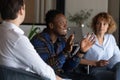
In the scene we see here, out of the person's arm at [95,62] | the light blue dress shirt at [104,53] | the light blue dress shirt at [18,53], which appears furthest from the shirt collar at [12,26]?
the light blue dress shirt at [104,53]

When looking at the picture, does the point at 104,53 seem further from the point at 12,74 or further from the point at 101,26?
the point at 12,74

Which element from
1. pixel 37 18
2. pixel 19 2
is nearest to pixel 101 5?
pixel 37 18

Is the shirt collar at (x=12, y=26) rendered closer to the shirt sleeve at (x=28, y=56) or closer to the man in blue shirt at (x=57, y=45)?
the shirt sleeve at (x=28, y=56)

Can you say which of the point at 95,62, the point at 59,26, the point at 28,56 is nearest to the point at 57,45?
the point at 59,26

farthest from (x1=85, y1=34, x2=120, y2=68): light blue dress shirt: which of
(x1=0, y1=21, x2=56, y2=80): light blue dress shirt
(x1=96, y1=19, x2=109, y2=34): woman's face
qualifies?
(x1=0, y1=21, x2=56, y2=80): light blue dress shirt

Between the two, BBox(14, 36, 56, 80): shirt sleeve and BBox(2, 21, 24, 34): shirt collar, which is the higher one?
BBox(2, 21, 24, 34): shirt collar

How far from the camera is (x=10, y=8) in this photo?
69.9 inches

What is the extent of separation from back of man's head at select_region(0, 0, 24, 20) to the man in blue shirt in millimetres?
578

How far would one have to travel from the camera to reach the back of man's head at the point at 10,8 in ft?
5.82

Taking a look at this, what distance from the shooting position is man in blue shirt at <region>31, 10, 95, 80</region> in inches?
91.3

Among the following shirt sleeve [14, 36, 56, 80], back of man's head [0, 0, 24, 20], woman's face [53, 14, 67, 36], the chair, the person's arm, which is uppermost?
back of man's head [0, 0, 24, 20]

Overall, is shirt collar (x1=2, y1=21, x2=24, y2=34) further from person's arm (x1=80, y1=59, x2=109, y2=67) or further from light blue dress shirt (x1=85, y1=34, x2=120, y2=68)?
light blue dress shirt (x1=85, y1=34, x2=120, y2=68)

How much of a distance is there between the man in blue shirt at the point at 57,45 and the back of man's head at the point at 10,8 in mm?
578

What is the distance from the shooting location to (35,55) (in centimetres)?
170
